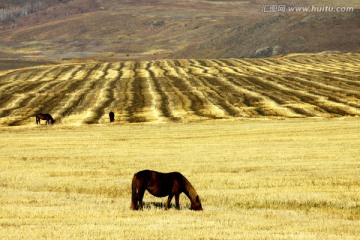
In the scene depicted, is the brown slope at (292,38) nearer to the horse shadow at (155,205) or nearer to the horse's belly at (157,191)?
the horse shadow at (155,205)

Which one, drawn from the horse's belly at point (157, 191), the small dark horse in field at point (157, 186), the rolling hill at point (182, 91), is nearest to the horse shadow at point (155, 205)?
the small dark horse in field at point (157, 186)

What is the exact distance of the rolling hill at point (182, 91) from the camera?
66062mm

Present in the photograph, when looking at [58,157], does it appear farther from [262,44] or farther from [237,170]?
[262,44]

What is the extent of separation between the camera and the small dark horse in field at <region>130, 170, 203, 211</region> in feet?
58.1

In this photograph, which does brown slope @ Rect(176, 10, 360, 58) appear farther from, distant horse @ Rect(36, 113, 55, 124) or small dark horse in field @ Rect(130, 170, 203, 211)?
small dark horse in field @ Rect(130, 170, 203, 211)

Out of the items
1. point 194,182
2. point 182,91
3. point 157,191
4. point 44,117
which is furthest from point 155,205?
point 182,91

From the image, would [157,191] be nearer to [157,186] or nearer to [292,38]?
[157,186]

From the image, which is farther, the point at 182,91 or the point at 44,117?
the point at 182,91

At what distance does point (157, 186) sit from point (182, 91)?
225 feet

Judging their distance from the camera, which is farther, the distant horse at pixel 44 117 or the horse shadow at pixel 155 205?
the distant horse at pixel 44 117

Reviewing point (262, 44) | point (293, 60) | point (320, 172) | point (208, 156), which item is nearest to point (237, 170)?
point (320, 172)

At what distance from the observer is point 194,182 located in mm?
25469

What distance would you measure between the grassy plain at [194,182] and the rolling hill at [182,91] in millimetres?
13490

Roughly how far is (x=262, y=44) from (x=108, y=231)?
170 m
